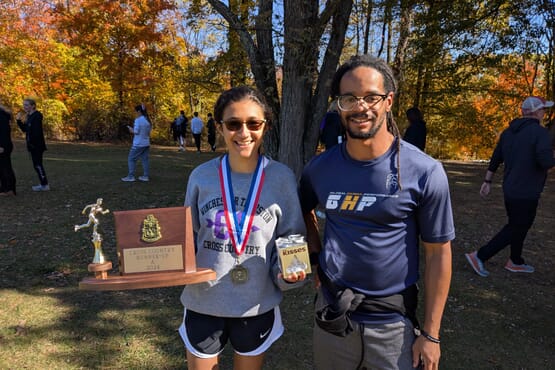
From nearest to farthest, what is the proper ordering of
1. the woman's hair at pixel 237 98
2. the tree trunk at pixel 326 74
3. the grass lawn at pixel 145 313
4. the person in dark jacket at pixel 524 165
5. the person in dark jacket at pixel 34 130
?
the woman's hair at pixel 237 98
the grass lawn at pixel 145 313
the person in dark jacket at pixel 524 165
the tree trunk at pixel 326 74
the person in dark jacket at pixel 34 130

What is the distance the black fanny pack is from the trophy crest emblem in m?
0.86

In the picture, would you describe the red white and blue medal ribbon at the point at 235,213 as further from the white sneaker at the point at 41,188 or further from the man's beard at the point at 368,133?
the white sneaker at the point at 41,188

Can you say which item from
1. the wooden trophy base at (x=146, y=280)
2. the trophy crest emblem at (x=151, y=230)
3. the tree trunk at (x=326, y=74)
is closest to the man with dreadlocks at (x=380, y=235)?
the wooden trophy base at (x=146, y=280)

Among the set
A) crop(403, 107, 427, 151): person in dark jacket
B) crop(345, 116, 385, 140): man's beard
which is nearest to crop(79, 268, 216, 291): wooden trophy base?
crop(345, 116, 385, 140): man's beard

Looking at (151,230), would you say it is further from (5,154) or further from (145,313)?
(5,154)

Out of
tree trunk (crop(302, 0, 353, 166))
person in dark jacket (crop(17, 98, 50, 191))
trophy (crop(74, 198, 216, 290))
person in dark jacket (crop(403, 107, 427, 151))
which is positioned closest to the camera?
trophy (crop(74, 198, 216, 290))

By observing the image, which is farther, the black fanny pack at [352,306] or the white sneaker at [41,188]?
the white sneaker at [41,188]

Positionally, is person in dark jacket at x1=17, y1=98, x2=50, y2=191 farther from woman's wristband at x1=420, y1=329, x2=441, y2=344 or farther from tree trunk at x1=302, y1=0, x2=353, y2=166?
woman's wristband at x1=420, y1=329, x2=441, y2=344

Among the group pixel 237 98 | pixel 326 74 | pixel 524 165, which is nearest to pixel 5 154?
pixel 326 74

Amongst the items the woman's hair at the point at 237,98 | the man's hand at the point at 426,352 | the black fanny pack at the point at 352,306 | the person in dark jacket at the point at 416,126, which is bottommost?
the man's hand at the point at 426,352

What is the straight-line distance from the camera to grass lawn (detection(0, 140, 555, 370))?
325 cm

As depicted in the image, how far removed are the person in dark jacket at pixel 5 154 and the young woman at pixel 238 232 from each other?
767 cm

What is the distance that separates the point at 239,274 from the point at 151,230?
474 mm

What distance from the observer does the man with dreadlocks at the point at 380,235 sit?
1685 mm
